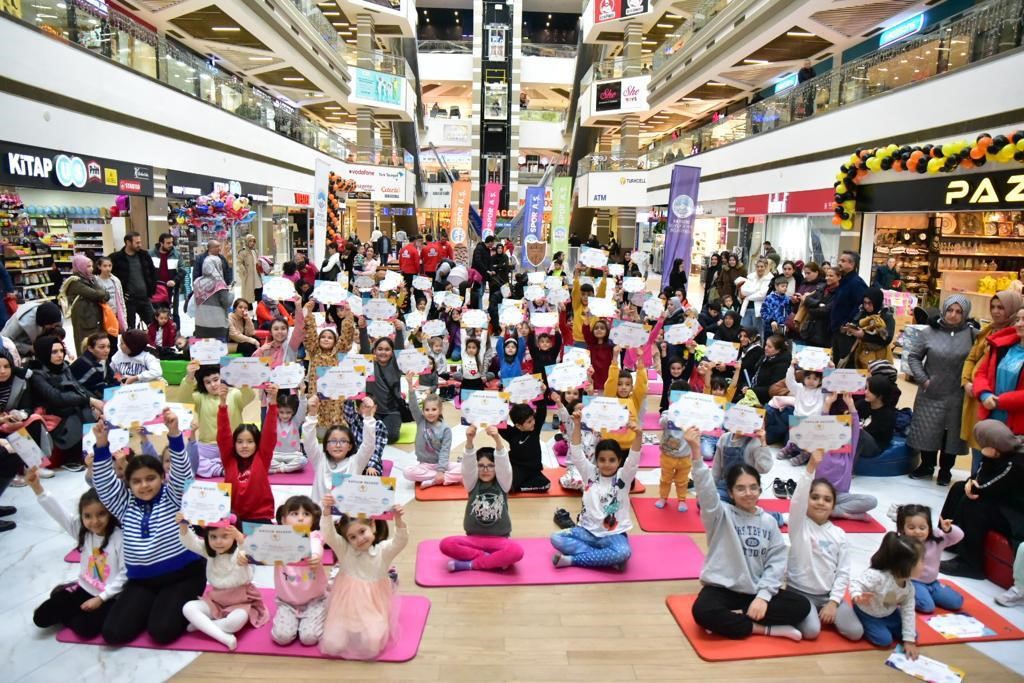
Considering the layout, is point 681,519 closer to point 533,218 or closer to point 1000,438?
point 1000,438

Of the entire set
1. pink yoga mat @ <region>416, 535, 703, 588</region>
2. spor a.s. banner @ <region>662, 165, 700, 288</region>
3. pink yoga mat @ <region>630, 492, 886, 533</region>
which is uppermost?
spor a.s. banner @ <region>662, 165, 700, 288</region>

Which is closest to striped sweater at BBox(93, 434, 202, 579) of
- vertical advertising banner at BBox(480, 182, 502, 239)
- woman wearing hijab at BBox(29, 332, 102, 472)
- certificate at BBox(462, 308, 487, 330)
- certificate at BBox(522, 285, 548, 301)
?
woman wearing hijab at BBox(29, 332, 102, 472)

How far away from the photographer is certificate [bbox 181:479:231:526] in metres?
3.44

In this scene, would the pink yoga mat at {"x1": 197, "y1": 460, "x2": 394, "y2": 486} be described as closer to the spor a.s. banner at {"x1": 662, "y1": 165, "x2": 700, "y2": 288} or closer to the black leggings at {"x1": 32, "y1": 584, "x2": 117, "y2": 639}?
the black leggings at {"x1": 32, "y1": 584, "x2": 117, "y2": 639}

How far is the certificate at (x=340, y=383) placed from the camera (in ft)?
16.6

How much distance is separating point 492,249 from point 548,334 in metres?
8.60

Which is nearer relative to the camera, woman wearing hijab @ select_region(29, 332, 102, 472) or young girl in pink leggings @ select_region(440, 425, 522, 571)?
young girl in pink leggings @ select_region(440, 425, 522, 571)

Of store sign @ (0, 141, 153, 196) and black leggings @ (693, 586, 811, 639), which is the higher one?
store sign @ (0, 141, 153, 196)

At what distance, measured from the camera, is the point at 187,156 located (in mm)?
14023

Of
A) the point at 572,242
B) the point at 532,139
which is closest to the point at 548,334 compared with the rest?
the point at 572,242

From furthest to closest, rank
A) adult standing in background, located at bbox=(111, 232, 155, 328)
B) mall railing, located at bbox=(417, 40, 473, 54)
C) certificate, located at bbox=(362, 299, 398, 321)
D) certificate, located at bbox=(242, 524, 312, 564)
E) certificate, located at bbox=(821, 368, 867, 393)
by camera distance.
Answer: mall railing, located at bbox=(417, 40, 473, 54), adult standing in background, located at bbox=(111, 232, 155, 328), certificate, located at bbox=(362, 299, 398, 321), certificate, located at bbox=(821, 368, 867, 393), certificate, located at bbox=(242, 524, 312, 564)

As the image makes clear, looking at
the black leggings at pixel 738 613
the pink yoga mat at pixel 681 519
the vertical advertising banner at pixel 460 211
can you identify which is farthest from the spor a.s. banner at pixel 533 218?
the black leggings at pixel 738 613

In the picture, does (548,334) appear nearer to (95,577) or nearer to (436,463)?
(436,463)

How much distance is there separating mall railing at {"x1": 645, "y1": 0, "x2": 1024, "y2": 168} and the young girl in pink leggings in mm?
8114
